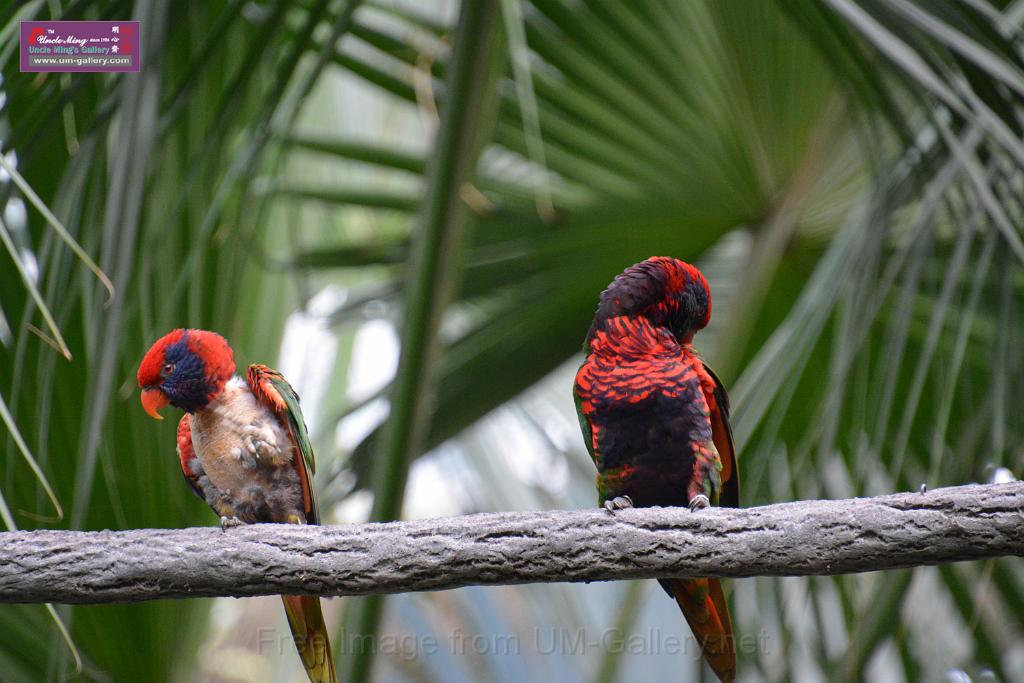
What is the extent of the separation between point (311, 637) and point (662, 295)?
587mm

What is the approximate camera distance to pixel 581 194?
2.31 meters

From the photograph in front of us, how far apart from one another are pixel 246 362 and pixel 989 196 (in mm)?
1402

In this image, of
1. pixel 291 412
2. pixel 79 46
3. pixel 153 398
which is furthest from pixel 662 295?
pixel 79 46

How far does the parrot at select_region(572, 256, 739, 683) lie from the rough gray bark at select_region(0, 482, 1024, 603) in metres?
0.08

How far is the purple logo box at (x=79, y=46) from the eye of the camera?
1244 millimetres

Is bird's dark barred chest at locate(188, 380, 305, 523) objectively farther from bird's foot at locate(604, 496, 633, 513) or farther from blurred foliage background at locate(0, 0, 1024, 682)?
bird's foot at locate(604, 496, 633, 513)

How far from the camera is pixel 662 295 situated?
3.58 feet

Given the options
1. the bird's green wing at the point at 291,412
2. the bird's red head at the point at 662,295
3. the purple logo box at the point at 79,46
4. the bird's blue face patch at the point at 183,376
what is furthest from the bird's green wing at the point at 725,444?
the purple logo box at the point at 79,46

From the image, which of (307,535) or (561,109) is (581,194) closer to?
(561,109)

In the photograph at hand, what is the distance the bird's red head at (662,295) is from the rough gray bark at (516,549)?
9.2 inches

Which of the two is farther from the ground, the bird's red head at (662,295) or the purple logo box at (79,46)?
the purple logo box at (79,46)

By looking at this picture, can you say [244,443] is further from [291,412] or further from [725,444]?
[725,444]

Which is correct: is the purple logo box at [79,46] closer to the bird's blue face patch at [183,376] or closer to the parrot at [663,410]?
the bird's blue face patch at [183,376]

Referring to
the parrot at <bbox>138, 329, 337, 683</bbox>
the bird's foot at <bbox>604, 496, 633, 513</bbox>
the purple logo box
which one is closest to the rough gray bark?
the bird's foot at <bbox>604, 496, 633, 513</bbox>
